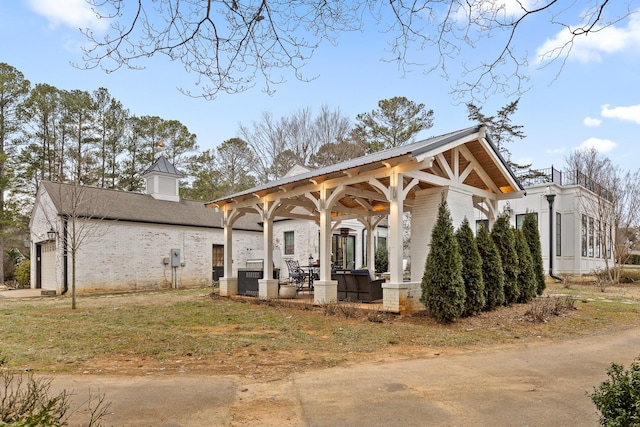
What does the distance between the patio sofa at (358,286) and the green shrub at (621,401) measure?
792 cm

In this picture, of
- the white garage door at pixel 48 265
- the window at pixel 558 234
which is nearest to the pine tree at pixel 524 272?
the window at pixel 558 234

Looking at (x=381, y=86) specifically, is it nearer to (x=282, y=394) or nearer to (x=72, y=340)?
(x=282, y=394)

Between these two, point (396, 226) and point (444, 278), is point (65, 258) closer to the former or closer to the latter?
point (396, 226)

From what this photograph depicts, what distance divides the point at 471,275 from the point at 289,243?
1345 centimetres

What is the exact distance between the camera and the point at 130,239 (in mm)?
17141

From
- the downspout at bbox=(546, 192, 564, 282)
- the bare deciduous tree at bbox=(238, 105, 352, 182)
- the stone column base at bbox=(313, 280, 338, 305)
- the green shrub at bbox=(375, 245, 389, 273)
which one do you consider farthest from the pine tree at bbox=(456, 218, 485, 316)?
the bare deciduous tree at bbox=(238, 105, 352, 182)

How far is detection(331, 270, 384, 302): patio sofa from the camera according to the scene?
10.5 meters

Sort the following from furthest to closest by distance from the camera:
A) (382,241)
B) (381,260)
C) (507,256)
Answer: (382,241), (381,260), (507,256)

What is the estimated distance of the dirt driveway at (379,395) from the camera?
3352 millimetres

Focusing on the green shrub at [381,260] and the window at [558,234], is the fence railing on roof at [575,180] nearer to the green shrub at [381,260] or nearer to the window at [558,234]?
the window at [558,234]

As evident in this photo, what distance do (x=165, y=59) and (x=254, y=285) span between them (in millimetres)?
10289

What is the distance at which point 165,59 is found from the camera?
3.45 meters

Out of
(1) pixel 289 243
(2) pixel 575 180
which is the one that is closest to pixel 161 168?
(1) pixel 289 243

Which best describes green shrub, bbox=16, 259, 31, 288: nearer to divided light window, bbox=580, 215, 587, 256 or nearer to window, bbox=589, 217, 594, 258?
divided light window, bbox=580, 215, 587, 256
